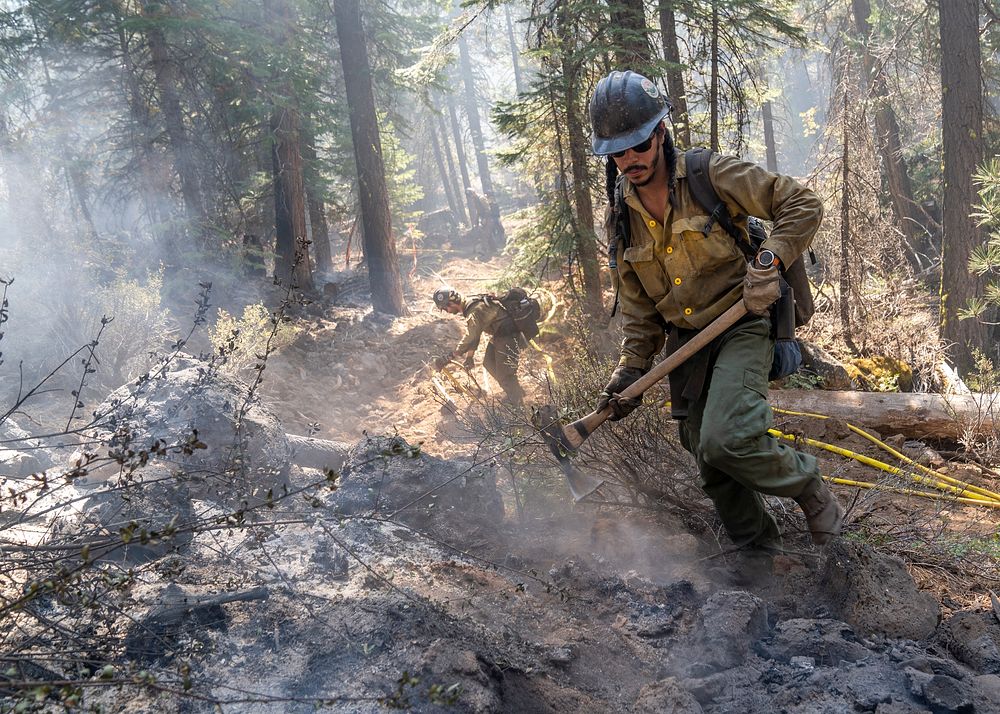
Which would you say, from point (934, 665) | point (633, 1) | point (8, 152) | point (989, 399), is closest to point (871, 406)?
point (989, 399)

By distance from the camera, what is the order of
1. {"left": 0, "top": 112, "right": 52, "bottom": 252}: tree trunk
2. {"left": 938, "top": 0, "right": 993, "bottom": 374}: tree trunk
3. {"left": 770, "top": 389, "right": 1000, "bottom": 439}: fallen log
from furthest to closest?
{"left": 0, "top": 112, "right": 52, "bottom": 252}: tree trunk → {"left": 938, "top": 0, "right": 993, "bottom": 374}: tree trunk → {"left": 770, "top": 389, "right": 1000, "bottom": 439}: fallen log

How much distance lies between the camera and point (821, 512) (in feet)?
11.1

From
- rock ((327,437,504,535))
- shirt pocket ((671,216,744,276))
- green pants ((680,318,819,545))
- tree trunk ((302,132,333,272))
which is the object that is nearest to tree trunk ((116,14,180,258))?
tree trunk ((302,132,333,272))

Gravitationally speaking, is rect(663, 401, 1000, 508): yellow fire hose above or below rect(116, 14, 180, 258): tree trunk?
below

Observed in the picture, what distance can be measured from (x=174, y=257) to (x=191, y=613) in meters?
11.7

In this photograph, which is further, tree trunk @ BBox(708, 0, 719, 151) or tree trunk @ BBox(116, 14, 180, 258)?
tree trunk @ BBox(116, 14, 180, 258)

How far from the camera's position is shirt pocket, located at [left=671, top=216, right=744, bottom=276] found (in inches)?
131

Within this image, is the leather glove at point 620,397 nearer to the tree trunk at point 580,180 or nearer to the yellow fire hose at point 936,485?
the yellow fire hose at point 936,485

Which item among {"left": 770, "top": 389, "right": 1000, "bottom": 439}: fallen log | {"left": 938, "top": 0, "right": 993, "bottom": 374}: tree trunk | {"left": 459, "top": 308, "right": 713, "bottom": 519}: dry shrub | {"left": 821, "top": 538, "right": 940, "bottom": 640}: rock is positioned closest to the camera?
{"left": 821, "top": 538, "right": 940, "bottom": 640}: rock

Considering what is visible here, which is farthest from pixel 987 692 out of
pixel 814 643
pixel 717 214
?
Result: pixel 717 214

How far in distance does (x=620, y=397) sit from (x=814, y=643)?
1.38 meters

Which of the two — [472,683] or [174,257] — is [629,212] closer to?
[472,683]

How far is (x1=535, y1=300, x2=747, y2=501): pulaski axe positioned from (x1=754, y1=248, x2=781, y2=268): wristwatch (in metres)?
0.20

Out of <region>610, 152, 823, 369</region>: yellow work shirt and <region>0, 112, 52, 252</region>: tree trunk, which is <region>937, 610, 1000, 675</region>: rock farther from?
<region>0, 112, 52, 252</region>: tree trunk
